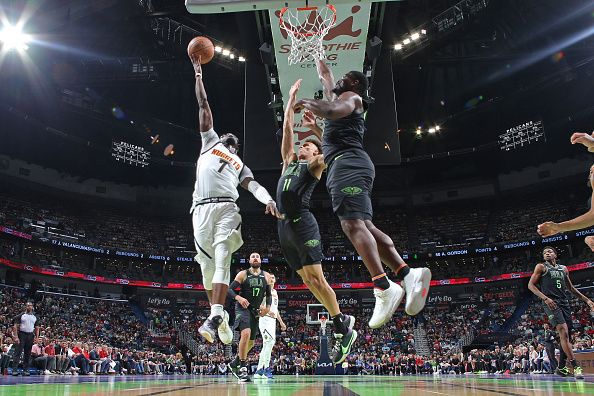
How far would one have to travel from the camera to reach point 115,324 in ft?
95.8

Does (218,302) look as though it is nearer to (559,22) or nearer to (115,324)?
(559,22)

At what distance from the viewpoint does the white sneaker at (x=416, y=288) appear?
3.88m

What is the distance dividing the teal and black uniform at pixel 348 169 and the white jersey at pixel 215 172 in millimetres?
1459

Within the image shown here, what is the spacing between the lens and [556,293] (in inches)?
352

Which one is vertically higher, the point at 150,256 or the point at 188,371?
the point at 150,256

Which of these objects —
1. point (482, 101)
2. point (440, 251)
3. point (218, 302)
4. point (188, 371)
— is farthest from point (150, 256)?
point (218, 302)

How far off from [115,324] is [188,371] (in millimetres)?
7819

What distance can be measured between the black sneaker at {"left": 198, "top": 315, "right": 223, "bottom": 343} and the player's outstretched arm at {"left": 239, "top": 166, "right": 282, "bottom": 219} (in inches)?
46.6

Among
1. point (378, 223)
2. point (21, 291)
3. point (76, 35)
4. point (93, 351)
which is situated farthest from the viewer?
point (378, 223)

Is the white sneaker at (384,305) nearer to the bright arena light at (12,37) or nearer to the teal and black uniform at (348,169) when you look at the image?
the teal and black uniform at (348,169)

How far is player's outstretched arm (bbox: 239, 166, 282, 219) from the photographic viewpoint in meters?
4.77

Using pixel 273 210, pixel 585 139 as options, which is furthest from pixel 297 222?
pixel 585 139

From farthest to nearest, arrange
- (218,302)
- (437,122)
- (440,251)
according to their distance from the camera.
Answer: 1. (440,251)
2. (437,122)
3. (218,302)

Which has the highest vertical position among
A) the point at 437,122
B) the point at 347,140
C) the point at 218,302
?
the point at 437,122
